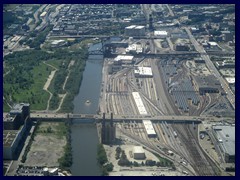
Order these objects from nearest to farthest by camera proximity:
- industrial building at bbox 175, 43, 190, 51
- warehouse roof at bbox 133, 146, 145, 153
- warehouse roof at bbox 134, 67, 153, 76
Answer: warehouse roof at bbox 133, 146, 145, 153
warehouse roof at bbox 134, 67, 153, 76
industrial building at bbox 175, 43, 190, 51

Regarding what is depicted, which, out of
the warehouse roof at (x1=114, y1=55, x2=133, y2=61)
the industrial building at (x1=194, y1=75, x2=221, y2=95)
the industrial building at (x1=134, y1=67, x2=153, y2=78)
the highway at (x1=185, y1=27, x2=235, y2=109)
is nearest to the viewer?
the highway at (x1=185, y1=27, x2=235, y2=109)

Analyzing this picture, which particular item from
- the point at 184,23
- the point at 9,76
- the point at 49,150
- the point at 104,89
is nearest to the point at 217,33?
the point at 184,23

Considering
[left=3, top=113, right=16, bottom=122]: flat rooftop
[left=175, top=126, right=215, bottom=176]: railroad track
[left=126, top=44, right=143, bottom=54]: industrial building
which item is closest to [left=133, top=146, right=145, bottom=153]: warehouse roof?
[left=175, top=126, right=215, bottom=176]: railroad track

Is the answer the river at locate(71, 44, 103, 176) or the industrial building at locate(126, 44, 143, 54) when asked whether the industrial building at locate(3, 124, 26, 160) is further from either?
the industrial building at locate(126, 44, 143, 54)

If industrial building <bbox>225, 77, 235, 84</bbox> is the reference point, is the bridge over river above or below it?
above

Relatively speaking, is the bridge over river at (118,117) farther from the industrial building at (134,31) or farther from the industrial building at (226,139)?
the industrial building at (134,31)

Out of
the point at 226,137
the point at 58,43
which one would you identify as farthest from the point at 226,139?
the point at 58,43
